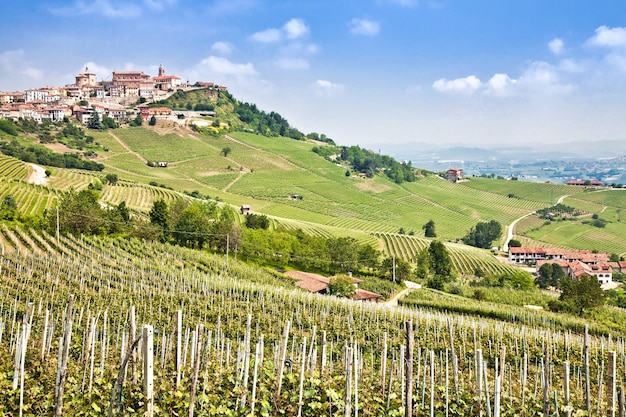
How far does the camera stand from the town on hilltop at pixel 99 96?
116m

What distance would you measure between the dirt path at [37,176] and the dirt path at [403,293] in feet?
134

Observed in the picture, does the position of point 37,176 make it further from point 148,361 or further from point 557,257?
point 557,257

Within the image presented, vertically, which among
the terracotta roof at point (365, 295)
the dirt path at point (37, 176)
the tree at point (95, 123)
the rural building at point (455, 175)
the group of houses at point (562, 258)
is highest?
the tree at point (95, 123)

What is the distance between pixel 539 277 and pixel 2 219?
2001 inches

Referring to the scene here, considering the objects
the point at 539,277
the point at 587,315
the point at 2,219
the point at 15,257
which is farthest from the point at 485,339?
the point at 539,277

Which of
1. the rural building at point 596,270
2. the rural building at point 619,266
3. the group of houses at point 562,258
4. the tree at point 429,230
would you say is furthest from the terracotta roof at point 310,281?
the rural building at point 619,266

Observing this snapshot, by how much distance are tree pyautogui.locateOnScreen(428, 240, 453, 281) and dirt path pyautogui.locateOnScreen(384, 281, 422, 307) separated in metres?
4.13

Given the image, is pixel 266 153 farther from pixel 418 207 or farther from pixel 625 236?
pixel 625 236

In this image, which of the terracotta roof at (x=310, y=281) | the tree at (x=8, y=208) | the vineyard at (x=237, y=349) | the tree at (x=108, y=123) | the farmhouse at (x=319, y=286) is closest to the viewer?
the vineyard at (x=237, y=349)

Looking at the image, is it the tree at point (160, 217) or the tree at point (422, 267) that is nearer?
the tree at point (160, 217)

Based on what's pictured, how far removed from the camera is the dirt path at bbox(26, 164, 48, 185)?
56244 millimetres

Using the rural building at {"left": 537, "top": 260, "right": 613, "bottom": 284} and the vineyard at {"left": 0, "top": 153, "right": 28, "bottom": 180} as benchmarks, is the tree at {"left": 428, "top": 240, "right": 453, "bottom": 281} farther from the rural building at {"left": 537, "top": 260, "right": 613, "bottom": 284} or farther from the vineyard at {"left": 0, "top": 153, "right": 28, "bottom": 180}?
the vineyard at {"left": 0, "top": 153, "right": 28, "bottom": 180}

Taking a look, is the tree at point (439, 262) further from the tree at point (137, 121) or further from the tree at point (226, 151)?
the tree at point (137, 121)

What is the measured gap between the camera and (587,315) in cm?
3180
